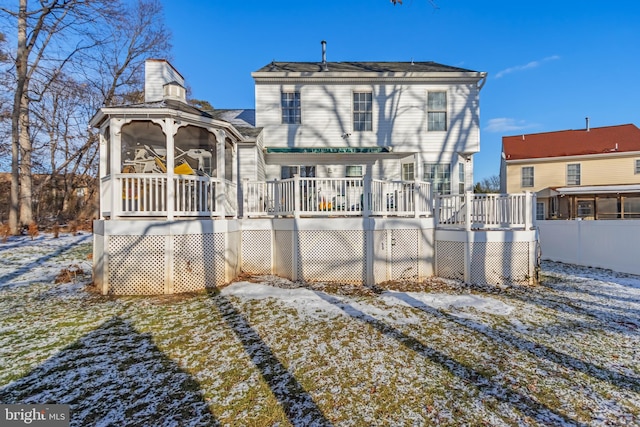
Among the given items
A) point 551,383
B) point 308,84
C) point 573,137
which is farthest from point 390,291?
point 573,137

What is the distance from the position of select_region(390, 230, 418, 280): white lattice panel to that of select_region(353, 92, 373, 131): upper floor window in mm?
5963

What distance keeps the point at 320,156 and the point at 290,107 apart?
7.35 ft

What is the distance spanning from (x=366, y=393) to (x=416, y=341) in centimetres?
134

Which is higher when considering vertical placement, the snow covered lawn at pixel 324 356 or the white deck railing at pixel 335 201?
the white deck railing at pixel 335 201

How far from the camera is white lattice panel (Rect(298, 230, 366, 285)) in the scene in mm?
6355

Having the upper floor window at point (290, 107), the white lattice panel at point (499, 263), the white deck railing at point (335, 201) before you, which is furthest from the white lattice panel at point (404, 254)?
the upper floor window at point (290, 107)

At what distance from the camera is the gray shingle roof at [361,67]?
11695 mm

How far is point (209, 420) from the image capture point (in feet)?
7.49

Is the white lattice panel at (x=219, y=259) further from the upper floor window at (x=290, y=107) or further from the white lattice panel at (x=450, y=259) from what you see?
the upper floor window at (x=290, y=107)

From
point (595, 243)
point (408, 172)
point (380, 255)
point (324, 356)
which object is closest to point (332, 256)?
point (380, 255)

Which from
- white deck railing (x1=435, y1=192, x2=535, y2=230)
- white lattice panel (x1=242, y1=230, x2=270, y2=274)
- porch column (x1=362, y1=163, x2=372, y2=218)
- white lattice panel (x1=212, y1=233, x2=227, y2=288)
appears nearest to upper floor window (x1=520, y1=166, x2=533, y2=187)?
white deck railing (x1=435, y1=192, x2=535, y2=230)

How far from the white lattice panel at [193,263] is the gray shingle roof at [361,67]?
8.29m

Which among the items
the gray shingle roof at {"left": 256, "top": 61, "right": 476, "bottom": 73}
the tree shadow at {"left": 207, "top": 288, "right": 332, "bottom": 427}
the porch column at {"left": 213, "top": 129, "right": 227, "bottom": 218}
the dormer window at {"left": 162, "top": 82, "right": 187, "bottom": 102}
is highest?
the gray shingle roof at {"left": 256, "top": 61, "right": 476, "bottom": 73}

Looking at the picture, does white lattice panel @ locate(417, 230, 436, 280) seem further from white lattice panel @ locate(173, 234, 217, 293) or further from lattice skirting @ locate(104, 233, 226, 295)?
lattice skirting @ locate(104, 233, 226, 295)
